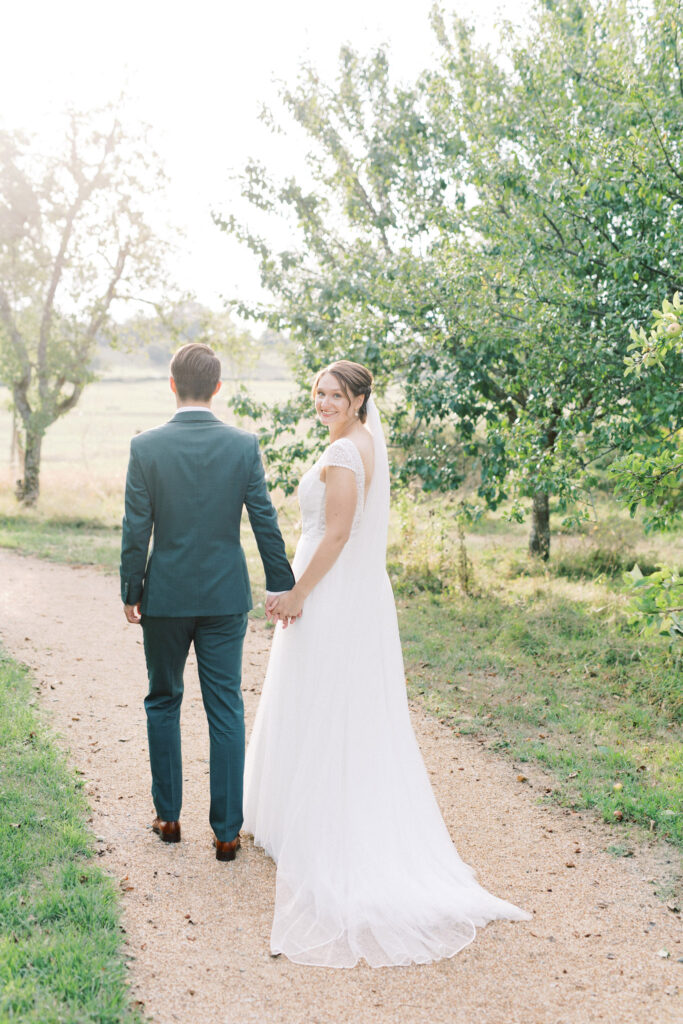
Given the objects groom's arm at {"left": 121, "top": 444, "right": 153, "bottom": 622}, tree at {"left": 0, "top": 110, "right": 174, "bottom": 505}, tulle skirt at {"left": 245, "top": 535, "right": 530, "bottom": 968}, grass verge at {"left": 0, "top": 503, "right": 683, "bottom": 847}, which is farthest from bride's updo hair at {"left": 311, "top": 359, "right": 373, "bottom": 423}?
tree at {"left": 0, "top": 110, "right": 174, "bottom": 505}

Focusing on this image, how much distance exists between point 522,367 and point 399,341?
1.72 metres

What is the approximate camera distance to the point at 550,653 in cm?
766

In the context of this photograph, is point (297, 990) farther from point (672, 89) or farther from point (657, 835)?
point (672, 89)

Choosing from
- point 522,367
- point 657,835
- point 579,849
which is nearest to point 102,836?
point 579,849

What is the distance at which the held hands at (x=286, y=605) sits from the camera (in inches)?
152

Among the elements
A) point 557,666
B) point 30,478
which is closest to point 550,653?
point 557,666

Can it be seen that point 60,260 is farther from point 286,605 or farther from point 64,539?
point 286,605

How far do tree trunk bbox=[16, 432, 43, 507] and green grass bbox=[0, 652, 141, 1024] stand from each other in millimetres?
12140

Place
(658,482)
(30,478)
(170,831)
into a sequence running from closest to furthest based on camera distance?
(170,831) < (658,482) < (30,478)

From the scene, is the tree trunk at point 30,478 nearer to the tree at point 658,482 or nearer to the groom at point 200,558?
the groom at point 200,558

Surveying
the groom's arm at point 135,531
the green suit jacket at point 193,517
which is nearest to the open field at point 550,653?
the green suit jacket at point 193,517

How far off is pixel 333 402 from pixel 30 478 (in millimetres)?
13991

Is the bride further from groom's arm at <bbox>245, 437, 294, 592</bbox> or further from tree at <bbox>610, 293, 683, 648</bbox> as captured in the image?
tree at <bbox>610, 293, 683, 648</bbox>

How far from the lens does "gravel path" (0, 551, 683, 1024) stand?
2.96 metres
